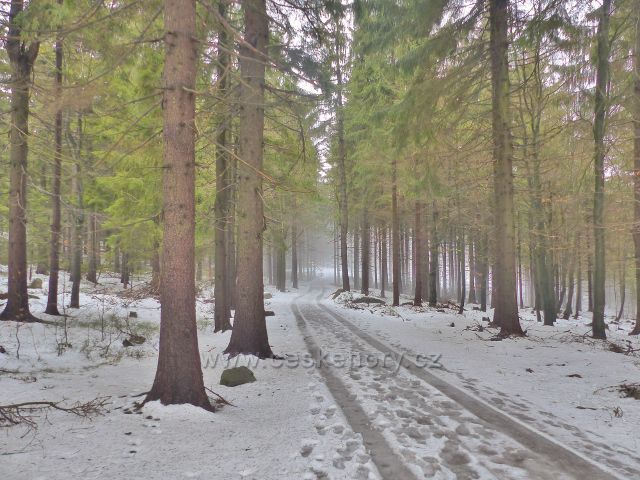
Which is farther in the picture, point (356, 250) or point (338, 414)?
point (356, 250)

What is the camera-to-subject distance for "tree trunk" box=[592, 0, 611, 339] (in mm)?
10336

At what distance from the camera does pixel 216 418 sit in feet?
16.3

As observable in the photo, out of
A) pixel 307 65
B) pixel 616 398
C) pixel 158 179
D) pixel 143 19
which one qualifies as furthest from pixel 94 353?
pixel 616 398

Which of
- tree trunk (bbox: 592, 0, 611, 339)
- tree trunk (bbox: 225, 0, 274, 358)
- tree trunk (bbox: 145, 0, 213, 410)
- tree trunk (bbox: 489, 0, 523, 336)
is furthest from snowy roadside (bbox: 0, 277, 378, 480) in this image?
tree trunk (bbox: 592, 0, 611, 339)

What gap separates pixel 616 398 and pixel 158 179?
439 inches

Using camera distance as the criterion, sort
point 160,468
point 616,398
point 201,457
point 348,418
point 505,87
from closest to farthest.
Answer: point 160,468 < point 201,457 < point 348,418 < point 616,398 < point 505,87

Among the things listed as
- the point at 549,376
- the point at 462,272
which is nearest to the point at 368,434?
the point at 549,376

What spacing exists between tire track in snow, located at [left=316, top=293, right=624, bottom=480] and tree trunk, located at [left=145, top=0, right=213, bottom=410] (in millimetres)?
3565

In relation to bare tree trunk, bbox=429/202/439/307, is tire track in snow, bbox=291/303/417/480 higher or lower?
lower

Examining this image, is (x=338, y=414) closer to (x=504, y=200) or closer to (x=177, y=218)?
(x=177, y=218)

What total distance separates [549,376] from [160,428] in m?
6.57

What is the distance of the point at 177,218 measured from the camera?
5125 millimetres

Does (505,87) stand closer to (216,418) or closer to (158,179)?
(158,179)

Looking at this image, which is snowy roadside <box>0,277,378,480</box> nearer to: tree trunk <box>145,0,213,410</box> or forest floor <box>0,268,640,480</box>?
forest floor <box>0,268,640,480</box>
